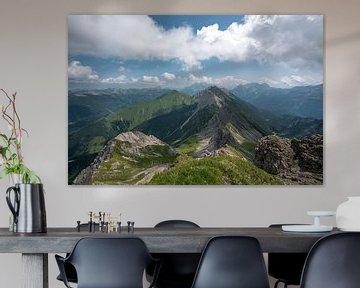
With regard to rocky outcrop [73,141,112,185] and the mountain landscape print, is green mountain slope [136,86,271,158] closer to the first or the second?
the mountain landscape print

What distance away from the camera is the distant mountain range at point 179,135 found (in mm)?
5773

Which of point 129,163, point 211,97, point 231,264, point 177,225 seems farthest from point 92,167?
point 231,264

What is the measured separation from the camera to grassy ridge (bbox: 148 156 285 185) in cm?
578

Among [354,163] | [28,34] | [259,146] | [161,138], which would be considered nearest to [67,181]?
[161,138]

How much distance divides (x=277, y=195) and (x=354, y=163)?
70 centimetres

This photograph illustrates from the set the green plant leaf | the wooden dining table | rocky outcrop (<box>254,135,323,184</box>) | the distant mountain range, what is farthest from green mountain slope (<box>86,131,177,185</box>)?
the wooden dining table

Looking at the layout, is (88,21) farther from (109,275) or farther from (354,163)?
(109,275)

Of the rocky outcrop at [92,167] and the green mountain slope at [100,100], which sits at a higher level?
the green mountain slope at [100,100]

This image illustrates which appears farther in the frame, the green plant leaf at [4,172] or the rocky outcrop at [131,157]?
the rocky outcrop at [131,157]

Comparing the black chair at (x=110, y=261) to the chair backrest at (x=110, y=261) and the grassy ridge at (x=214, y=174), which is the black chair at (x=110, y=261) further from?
the grassy ridge at (x=214, y=174)

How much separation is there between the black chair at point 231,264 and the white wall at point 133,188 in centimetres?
227

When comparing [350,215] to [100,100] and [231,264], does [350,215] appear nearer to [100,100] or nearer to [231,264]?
[231,264]

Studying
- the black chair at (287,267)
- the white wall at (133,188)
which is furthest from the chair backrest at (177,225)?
the white wall at (133,188)

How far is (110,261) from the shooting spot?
338 cm
